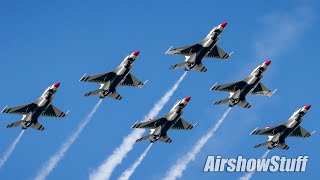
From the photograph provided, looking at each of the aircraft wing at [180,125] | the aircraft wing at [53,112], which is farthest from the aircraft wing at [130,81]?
the aircraft wing at [53,112]

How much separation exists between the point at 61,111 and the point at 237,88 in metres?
34.3

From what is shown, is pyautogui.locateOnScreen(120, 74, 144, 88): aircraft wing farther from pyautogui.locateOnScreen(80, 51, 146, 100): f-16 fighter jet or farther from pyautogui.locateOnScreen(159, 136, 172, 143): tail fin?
pyautogui.locateOnScreen(159, 136, 172, 143): tail fin

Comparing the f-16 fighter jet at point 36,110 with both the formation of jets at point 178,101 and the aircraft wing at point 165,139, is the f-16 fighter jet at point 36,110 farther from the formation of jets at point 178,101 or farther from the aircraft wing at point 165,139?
the aircraft wing at point 165,139

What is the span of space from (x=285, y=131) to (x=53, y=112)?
44834 mm

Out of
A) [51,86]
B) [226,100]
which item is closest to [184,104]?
[226,100]

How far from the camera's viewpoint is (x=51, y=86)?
5758 inches

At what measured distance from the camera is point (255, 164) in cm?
14038

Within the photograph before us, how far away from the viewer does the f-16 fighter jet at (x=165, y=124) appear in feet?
485

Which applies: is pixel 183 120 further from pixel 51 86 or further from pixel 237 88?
pixel 51 86

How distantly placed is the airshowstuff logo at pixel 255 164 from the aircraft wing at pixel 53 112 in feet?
107

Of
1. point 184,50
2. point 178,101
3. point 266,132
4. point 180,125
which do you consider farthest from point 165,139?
point 266,132

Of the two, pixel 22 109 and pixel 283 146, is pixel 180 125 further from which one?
pixel 22 109

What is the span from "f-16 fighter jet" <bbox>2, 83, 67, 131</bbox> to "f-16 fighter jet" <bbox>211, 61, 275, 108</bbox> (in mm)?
31461

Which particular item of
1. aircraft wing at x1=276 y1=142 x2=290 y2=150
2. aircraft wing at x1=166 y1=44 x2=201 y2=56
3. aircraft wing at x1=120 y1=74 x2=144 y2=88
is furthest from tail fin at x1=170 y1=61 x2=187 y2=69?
aircraft wing at x1=276 y1=142 x2=290 y2=150
